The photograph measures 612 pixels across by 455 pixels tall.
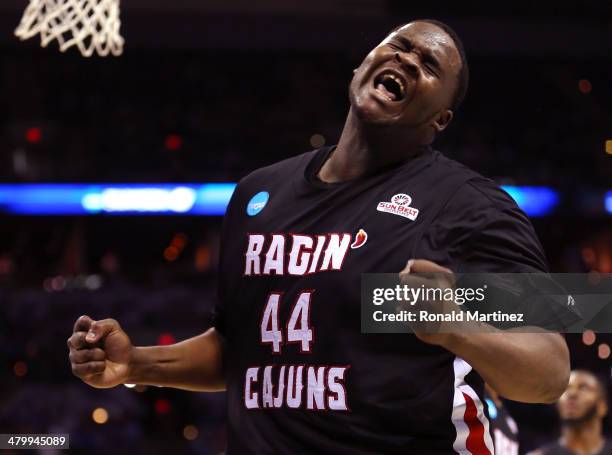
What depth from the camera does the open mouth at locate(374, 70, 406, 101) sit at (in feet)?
6.80

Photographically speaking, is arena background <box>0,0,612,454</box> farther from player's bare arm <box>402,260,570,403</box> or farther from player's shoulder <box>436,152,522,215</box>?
player's bare arm <box>402,260,570,403</box>

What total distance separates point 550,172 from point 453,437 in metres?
9.31

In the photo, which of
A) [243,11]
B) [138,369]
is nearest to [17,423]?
[243,11]

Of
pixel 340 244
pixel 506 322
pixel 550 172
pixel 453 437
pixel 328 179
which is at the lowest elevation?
pixel 453 437

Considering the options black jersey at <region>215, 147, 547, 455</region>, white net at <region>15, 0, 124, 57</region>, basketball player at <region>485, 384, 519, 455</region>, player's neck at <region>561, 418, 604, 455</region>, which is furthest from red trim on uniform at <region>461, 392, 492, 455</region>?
player's neck at <region>561, 418, 604, 455</region>

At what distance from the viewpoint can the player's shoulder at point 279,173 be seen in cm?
223

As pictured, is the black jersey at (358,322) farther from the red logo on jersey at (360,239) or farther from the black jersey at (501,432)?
the black jersey at (501,432)

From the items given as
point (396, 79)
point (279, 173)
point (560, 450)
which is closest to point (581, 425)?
point (560, 450)

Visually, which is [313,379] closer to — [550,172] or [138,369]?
[138,369]

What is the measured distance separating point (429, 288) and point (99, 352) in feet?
2.66

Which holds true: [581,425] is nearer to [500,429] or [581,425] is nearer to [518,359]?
[500,429]

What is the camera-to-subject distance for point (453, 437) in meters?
1.86

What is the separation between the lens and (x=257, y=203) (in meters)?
2.19

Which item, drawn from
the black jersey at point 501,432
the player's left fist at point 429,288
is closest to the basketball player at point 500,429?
the black jersey at point 501,432
